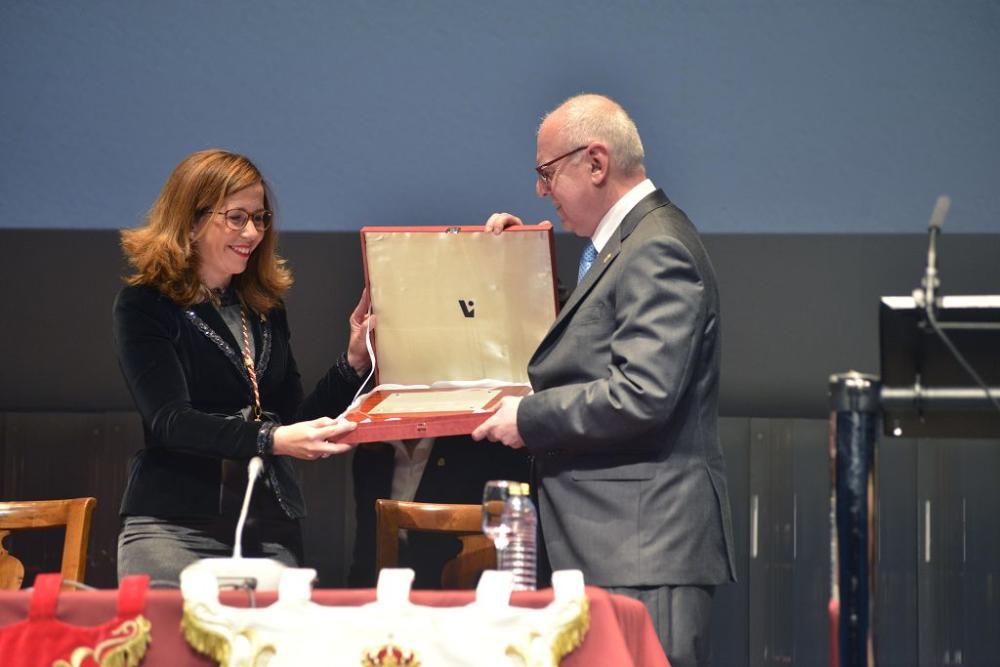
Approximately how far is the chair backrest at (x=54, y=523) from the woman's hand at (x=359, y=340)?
2.25 feet

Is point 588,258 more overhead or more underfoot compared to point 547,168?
more underfoot

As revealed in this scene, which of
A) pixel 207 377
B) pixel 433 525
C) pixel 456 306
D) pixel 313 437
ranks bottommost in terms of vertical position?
pixel 433 525

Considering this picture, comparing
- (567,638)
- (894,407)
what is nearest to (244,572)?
(567,638)

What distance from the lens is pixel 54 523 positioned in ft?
9.28

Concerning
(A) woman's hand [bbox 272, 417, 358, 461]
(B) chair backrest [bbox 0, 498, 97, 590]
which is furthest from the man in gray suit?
(B) chair backrest [bbox 0, 498, 97, 590]

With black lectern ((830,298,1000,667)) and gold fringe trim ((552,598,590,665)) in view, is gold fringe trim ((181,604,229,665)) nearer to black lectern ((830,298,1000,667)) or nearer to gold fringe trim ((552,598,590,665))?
gold fringe trim ((552,598,590,665))

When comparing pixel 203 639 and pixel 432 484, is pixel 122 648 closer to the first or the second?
pixel 203 639

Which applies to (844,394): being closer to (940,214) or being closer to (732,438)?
(940,214)

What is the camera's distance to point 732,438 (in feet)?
12.1

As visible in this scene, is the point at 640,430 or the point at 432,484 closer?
the point at 640,430

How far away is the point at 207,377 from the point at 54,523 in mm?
466

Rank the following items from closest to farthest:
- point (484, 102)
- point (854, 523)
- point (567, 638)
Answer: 1. point (854, 523)
2. point (567, 638)
3. point (484, 102)

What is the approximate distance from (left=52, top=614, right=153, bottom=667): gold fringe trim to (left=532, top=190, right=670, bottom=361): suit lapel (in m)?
1.04

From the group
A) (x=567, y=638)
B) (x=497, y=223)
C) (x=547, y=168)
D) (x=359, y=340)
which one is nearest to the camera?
(x=567, y=638)
